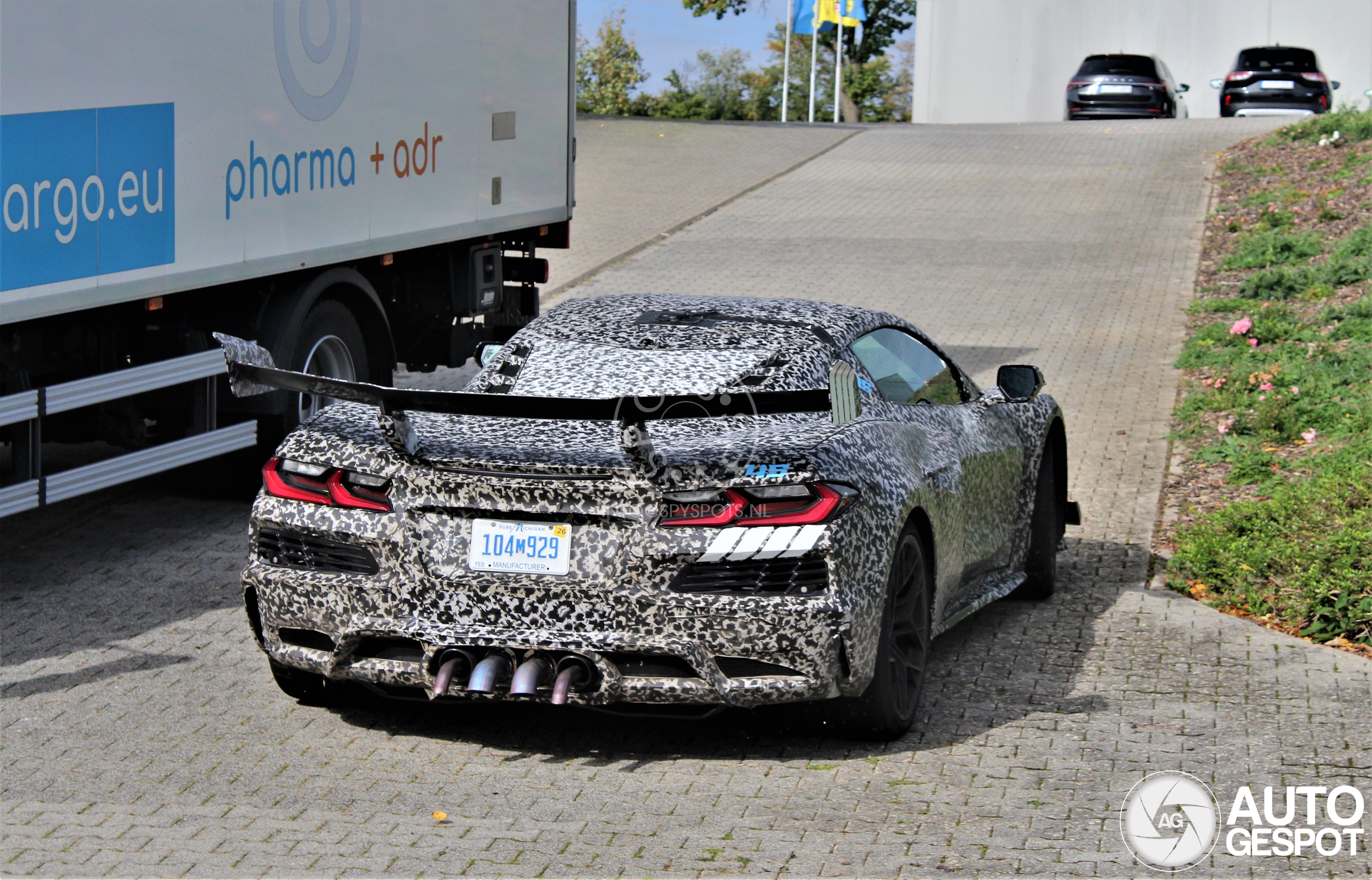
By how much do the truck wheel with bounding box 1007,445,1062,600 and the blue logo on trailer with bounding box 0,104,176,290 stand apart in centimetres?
425

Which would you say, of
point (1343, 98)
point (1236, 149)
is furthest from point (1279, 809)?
point (1343, 98)

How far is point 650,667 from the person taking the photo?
17.2 feet

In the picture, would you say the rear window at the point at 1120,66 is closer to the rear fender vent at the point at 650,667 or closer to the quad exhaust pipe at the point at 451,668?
the rear fender vent at the point at 650,667

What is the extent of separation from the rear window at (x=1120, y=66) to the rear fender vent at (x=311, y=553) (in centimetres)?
3239

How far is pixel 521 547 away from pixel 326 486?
73 centimetres

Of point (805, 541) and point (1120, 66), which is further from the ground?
point (1120, 66)

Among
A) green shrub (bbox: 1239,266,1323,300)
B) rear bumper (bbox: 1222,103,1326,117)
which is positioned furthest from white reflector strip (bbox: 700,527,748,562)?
rear bumper (bbox: 1222,103,1326,117)

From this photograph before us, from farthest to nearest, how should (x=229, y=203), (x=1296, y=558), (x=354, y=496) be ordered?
(x=229, y=203) → (x=1296, y=558) → (x=354, y=496)

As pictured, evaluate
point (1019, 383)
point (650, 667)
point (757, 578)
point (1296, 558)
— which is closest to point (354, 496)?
point (650, 667)

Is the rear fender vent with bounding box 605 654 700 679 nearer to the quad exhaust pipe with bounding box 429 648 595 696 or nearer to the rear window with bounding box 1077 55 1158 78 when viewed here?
the quad exhaust pipe with bounding box 429 648 595 696

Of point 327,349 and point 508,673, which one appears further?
point 327,349

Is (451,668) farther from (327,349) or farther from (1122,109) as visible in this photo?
(1122,109)

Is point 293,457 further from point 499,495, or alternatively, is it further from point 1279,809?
point 1279,809

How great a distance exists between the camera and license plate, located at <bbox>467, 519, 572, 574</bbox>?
5.16 metres
